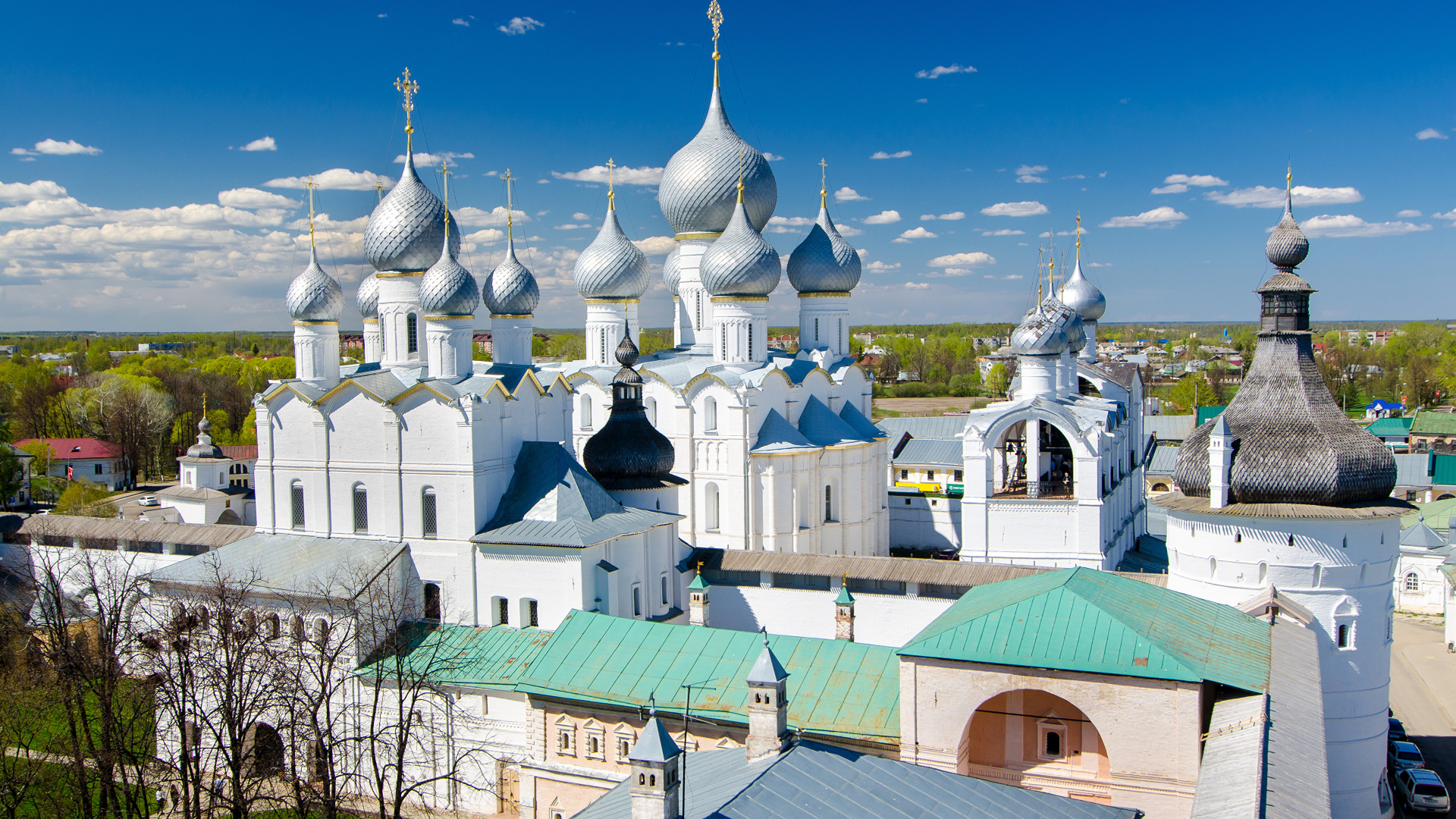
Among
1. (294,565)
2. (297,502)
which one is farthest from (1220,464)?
(297,502)

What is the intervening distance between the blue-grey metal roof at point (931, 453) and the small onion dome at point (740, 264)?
12.4m

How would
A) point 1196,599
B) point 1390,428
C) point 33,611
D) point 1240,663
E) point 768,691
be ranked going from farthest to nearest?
1. point 1390,428
2. point 33,611
3. point 1196,599
4. point 1240,663
5. point 768,691

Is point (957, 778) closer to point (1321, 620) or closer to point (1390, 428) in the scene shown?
point (1321, 620)

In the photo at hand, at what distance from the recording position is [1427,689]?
23.6m

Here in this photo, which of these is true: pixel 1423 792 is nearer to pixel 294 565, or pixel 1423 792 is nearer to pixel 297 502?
pixel 294 565

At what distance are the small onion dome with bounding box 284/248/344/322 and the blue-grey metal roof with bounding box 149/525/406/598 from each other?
207 inches

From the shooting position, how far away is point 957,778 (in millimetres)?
10672

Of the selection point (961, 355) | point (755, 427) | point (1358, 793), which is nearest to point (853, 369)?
point (755, 427)

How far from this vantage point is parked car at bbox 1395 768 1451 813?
1675 cm

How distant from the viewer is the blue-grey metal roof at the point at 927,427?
137 ft

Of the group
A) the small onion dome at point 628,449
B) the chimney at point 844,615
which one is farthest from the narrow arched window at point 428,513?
the chimney at point 844,615

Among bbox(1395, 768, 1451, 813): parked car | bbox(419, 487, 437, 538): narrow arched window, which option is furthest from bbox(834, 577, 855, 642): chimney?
bbox(1395, 768, 1451, 813): parked car

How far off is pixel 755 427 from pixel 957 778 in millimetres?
15105

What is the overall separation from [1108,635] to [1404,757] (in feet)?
32.5
